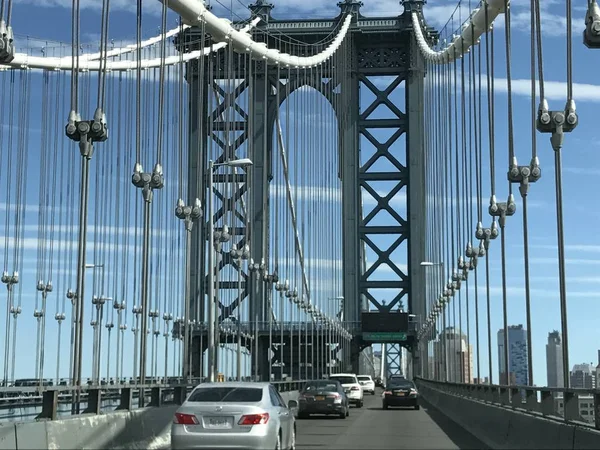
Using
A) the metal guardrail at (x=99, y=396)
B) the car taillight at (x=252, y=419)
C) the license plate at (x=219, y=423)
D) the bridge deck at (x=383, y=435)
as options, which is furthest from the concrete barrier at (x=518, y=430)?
the metal guardrail at (x=99, y=396)

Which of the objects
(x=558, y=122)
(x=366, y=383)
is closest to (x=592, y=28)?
(x=558, y=122)

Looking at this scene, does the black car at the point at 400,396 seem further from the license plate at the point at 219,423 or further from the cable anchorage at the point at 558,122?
the license plate at the point at 219,423

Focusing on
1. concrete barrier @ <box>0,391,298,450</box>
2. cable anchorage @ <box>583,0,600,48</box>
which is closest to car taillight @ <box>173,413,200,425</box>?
concrete barrier @ <box>0,391,298,450</box>

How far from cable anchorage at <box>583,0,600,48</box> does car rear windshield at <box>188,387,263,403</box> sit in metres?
7.59

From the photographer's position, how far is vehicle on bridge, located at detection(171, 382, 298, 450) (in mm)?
16328

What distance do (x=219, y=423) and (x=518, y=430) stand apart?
19.6 feet

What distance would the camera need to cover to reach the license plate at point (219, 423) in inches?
646

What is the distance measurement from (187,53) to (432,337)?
138 feet

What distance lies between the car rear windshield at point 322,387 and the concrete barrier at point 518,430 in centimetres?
506

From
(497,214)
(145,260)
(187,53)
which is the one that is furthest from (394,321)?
(145,260)

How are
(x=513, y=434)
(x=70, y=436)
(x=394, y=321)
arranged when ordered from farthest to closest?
1. (x=394, y=321)
2. (x=513, y=434)
3. (x=70, y=436)

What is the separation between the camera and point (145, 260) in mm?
29578

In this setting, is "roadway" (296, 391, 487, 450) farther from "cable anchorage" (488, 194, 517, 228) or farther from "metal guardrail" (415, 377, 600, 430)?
"cable anchorage" (488, 194, 517, 228)

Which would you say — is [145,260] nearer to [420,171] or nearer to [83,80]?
[83,80]
